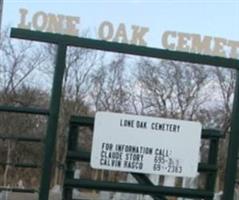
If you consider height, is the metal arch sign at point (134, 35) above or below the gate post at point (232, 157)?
above

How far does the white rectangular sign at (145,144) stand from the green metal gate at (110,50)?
0.32 meters

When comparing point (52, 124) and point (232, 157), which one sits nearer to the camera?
point (52, 124)

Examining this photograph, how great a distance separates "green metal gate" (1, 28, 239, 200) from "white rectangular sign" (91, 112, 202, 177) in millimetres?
321

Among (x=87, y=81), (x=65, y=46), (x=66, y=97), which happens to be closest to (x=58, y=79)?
(x=65, y=46)

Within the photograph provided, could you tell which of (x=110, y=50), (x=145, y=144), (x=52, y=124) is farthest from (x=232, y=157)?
(x=52, y=124)

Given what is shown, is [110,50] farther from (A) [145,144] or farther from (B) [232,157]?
(B) [232,157]

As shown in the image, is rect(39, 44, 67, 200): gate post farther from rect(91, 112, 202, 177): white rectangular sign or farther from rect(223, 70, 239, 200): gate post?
rect(223, 70, 239, 200): gate post

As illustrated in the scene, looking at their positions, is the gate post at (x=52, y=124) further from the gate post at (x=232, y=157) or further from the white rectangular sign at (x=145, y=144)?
the gate post at (x=232, y=157)

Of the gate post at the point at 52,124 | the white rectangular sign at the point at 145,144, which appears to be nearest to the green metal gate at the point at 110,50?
the gate post at the point at 52,124

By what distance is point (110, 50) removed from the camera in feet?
29.1

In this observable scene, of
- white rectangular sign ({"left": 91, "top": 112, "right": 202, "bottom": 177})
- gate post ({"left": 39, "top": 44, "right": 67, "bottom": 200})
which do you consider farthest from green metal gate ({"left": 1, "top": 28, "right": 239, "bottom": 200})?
white rectangular sign ({"left": 91, "top": 112, "right": 202, "bottom": 177})

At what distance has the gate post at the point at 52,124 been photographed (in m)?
8.68

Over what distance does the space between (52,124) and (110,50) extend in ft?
4.09

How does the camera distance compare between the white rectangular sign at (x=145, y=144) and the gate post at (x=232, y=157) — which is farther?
the gate post at (x=232, y=157)
